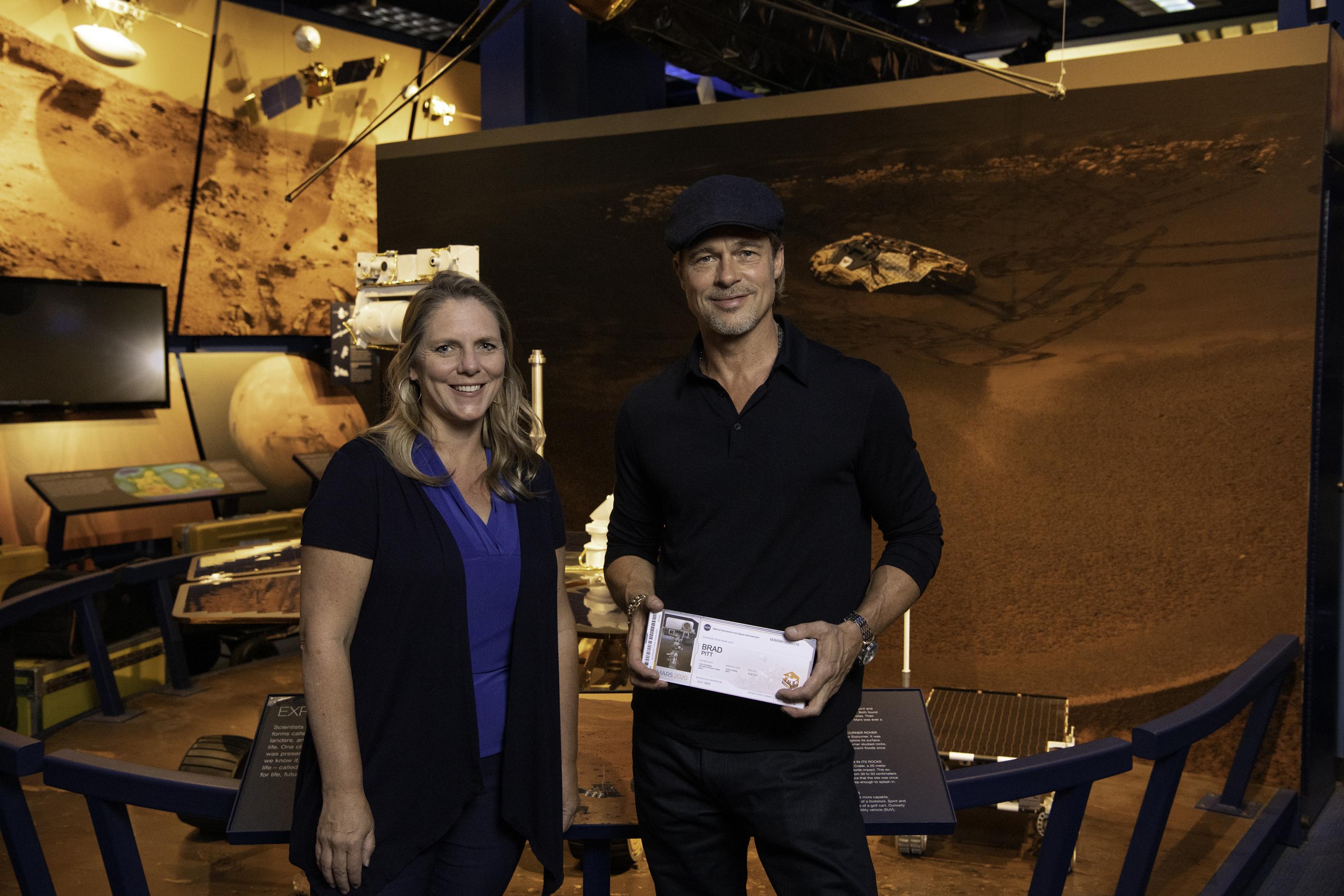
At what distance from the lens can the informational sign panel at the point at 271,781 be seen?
187 centimetres

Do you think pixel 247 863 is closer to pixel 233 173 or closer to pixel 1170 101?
pixel 1170 101

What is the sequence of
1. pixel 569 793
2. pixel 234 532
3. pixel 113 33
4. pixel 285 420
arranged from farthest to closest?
pixel 285 420 < pixel 234 532 < pixel 113 33 < pixel 569 793

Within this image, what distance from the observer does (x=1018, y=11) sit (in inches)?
364

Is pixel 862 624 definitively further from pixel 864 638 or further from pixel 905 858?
pixel 905 858

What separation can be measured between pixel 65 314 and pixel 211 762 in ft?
14.1

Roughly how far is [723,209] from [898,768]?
1.13 meters

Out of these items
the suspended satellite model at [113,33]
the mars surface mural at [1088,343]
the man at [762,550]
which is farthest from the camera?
the suspended satellite model at [113,33]

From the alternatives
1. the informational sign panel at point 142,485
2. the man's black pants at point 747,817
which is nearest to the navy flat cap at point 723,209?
the man's black pants at point 747,817

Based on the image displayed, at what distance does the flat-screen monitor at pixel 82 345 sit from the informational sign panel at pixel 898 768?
627 cm

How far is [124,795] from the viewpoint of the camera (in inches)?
77.8

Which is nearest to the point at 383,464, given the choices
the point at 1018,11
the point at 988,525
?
the point at 988,525

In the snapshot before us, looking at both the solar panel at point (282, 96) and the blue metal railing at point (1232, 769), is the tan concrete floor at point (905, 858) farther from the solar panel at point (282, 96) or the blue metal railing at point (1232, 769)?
the solar panel at point (282, 96)

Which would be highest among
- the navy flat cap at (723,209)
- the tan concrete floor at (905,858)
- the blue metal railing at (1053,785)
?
→ the navy flat cap at (723,209)

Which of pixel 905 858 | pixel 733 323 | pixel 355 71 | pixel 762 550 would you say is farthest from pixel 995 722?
pixel 355 71
